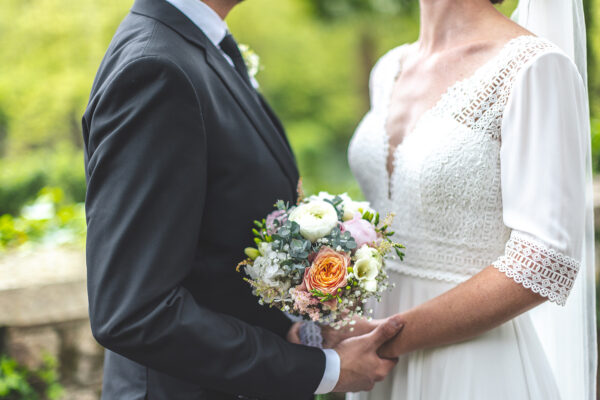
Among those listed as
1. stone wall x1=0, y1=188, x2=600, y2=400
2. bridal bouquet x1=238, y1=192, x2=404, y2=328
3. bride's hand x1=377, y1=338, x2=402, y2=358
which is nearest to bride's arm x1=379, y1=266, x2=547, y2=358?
bride's hand x1=377, y1=338, x2=402, y2=358

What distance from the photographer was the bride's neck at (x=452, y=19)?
217cm

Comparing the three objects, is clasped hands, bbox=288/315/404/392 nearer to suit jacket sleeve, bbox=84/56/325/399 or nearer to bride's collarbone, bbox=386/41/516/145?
suit jacket sleeve, bbox=84/56/325/399

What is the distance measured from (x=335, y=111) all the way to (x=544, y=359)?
1814cm

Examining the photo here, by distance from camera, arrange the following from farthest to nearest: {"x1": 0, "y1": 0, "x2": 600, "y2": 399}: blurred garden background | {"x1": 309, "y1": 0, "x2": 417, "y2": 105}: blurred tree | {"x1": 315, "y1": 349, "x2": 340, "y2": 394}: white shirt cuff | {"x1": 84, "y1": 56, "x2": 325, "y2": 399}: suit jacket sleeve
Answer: {"x1": 309, "y1": 0, "x2": 417, "y2": 105}: blurred tree
{"x1": 0, "y1": 0, "x2": 600, "y2": 399}: blurred garden background
{"x1": 315, "y1": 349, "x2": 340, "y2": 394}: white shirt cuff
{"x1": 84, "y1": 56, "x2": 325, "y2": 399}: suit jacket sleeve

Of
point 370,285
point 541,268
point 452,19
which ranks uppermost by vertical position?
point 452,19

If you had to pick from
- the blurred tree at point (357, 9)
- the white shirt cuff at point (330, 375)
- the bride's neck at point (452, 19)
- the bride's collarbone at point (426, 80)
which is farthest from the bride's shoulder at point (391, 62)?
the blurred tree at point (357, 9)

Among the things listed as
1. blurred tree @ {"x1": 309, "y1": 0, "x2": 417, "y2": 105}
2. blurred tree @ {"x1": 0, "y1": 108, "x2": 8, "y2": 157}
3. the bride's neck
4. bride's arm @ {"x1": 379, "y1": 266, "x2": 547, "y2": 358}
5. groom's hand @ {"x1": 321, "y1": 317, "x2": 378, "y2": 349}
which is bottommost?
blurred tree @ {"x1": 0, "y1": 108, "x2": 8, "y2": 157}

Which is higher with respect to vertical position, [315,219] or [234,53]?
[234,53]

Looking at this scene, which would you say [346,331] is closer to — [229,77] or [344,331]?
[344,331]

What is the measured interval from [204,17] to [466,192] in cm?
109

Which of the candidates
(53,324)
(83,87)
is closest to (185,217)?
(53,324)

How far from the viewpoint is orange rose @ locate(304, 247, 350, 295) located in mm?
1699

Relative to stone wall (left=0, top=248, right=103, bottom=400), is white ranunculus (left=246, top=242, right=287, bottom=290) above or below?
above

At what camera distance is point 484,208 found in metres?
2.02
